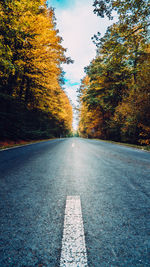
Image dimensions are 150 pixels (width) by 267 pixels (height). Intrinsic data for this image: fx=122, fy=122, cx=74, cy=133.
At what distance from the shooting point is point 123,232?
3.76ft

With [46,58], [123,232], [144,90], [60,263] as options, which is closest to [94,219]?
[123,232]

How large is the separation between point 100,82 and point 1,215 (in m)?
18.4

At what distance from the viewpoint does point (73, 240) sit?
3.41 ft

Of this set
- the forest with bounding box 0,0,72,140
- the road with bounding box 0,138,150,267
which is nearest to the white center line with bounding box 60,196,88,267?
the road with bounding box 0,138,150,267

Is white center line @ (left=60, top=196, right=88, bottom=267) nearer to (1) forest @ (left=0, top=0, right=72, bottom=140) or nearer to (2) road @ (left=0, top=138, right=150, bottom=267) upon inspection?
(2) road @ (left=0, top=138, right=150, bottom=267)

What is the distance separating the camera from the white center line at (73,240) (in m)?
0.85

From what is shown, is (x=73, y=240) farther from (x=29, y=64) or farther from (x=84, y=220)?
(x=29, y=64)

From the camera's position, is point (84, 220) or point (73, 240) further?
point (84, 220)

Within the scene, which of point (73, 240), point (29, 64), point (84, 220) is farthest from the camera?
point (29, 64)

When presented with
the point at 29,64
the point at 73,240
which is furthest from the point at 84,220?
the point at 29,64

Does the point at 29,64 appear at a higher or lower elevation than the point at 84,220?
higher

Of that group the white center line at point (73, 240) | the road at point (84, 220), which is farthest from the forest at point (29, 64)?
the white center line at point (73, 240)

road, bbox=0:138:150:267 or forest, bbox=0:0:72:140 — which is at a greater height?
forest, bbox=0:0:72:140

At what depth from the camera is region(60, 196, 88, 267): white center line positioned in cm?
85
